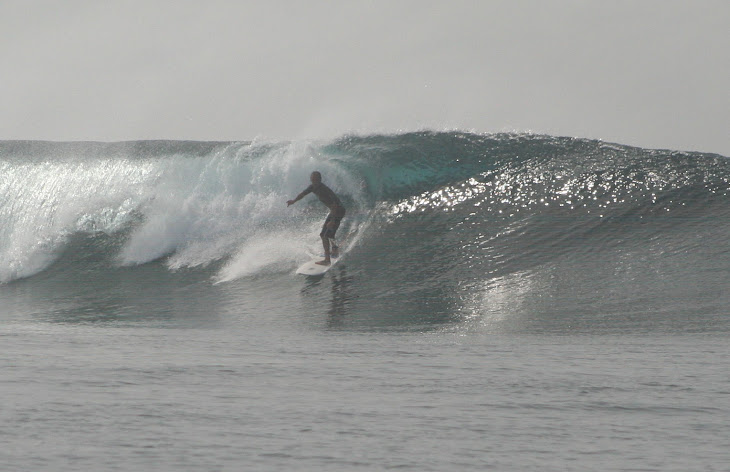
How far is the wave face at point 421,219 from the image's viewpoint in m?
9.87

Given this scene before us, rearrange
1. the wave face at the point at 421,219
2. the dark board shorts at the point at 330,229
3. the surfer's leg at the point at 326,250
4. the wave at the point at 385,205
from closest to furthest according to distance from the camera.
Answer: the wave face at the point at 421,219 < the wave at the point at 385,205 < the surfer's leg at the point at 326,250 < the dark board shorts at the point at 330,229

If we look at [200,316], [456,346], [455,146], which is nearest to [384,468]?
[456,346]

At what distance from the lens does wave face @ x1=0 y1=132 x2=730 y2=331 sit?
9867mm

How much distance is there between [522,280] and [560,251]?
3.95 ft

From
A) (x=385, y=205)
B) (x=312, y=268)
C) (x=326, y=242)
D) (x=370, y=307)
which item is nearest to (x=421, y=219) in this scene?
(x=385, y=205)

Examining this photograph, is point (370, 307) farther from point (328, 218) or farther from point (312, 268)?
point (328, 218)

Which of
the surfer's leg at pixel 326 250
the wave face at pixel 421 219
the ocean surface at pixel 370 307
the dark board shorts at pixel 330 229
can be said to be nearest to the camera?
the ocean surface at pixel 370 307

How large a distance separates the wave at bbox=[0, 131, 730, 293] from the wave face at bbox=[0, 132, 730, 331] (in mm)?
33

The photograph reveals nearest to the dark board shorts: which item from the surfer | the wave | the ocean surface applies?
the surfer

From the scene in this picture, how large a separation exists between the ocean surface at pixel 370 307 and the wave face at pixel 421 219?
0.15 feet

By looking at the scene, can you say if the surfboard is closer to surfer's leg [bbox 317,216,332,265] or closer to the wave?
surfer's leg [bbox 317,216,332,265]

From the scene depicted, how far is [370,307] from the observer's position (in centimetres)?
977

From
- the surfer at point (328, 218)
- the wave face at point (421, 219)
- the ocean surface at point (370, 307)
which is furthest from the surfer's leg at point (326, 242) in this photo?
the wave face at point (421, 219)

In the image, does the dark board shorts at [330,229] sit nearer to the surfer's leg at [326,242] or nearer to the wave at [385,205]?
the surfer's leg at [326,242]
